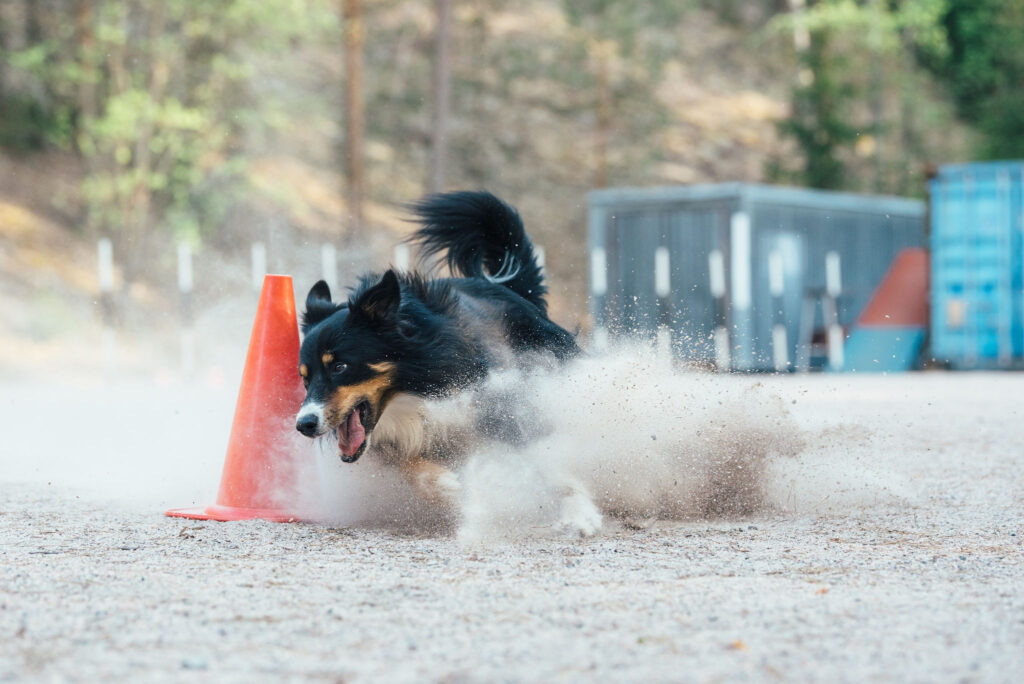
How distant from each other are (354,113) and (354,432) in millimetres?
21298

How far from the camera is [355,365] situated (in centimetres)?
475

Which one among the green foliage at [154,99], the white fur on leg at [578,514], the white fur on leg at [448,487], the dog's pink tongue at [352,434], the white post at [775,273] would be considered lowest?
the white fur on leg at [578,514]

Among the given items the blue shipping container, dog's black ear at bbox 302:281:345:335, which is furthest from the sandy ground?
the blue shipping container

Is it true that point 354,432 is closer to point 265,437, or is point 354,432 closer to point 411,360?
point 411,360

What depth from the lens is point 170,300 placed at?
20.1 m

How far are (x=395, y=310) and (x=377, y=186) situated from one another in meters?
23.8

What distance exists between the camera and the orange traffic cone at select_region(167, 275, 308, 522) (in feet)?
17.4

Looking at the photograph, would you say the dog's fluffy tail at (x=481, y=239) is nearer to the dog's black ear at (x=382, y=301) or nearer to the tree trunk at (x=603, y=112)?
the dog's black ear at (x=382, y=301)

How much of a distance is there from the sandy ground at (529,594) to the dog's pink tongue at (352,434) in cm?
36

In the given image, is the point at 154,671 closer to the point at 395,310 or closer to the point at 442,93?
the point at 395,310

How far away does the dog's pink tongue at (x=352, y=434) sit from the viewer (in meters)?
4.82

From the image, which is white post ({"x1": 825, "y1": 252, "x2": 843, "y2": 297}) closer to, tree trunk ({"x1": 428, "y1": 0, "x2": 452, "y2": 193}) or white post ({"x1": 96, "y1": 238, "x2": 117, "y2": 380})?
tree trunk ({"x1": 428, "y1": 0, "x2": 452, "y2": 193})

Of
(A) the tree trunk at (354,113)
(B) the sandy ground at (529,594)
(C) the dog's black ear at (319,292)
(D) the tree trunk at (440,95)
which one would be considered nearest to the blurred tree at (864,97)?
(D) the tree trunk at (440,95)

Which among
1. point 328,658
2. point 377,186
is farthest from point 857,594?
point 377,186
